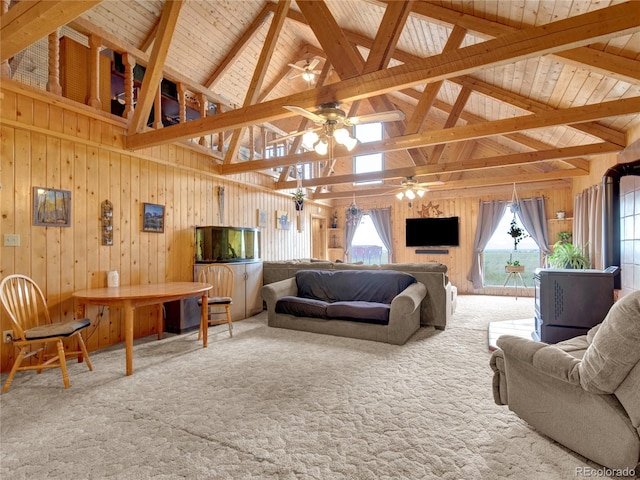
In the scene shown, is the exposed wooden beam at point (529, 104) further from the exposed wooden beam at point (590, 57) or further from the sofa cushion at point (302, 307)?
the sofa cushion at point (302, 307)

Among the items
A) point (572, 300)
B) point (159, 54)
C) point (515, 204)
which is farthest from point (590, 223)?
point (159, 54)

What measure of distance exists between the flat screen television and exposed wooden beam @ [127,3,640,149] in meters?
6.26

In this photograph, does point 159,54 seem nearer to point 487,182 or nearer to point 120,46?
point 120,46

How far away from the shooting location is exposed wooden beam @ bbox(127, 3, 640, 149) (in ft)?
6.41

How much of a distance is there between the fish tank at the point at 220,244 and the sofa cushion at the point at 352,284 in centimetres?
107

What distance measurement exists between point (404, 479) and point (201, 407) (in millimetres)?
1477

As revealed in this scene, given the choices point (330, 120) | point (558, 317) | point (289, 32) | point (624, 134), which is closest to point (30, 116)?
point (330, 120)

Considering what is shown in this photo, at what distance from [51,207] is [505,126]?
5.09m

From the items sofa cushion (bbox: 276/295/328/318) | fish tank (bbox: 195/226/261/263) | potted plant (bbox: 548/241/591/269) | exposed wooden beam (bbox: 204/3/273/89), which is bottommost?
sofa cushion (bbox: 276/295/328/318)

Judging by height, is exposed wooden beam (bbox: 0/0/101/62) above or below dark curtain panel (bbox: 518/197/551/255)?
above

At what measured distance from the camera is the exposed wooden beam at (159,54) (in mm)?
3408

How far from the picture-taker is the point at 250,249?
5441mm

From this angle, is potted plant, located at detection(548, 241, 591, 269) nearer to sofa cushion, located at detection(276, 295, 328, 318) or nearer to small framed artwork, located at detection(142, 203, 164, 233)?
sofa cushion, located at detection(276, 295, 328, 318)

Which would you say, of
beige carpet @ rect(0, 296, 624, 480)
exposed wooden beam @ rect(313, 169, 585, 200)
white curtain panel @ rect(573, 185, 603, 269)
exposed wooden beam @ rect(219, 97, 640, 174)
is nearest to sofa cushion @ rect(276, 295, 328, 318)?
beige carpet @ rect(0, 296, 624, 480)
